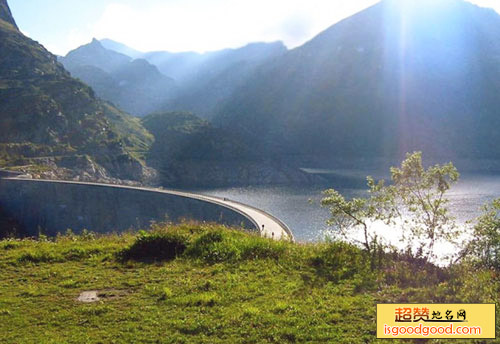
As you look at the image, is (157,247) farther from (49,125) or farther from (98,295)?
(49,125)

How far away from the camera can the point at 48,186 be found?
56.4 metres

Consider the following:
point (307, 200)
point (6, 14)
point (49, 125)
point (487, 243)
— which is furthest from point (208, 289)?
point (6, 14)

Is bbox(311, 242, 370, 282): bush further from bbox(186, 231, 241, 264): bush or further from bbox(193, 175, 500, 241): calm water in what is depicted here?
bbox(193, 175, 500, 241): calm water

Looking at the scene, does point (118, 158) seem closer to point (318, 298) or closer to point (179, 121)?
point (179, 121)

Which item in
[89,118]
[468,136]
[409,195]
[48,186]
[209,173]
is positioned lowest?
[409,195]

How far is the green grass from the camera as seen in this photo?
621cm

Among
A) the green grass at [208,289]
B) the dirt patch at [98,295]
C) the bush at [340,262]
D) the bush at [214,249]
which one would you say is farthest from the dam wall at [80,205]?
the dirt patch at [98,295]

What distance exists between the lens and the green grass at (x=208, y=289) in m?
6.21

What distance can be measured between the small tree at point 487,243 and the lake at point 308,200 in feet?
88.3

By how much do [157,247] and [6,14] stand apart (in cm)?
17009

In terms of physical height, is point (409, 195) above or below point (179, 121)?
below

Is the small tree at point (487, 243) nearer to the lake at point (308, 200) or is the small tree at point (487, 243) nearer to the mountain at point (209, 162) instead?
the lake at point (308, 200)

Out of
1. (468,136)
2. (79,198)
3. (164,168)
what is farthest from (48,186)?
(468,136)

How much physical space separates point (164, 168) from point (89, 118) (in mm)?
28769
